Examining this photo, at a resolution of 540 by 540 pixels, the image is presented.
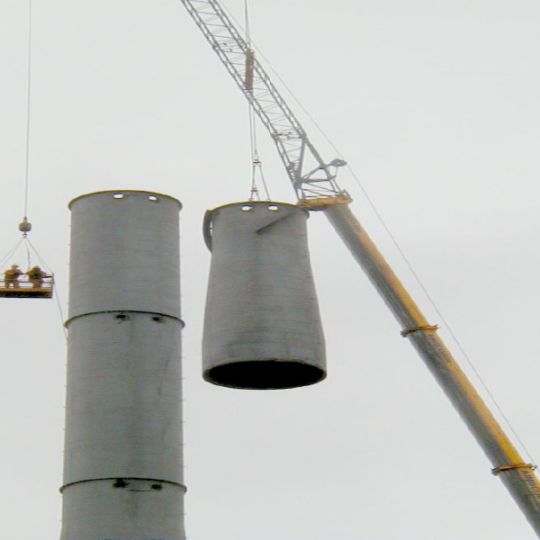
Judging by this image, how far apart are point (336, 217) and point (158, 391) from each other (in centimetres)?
4007

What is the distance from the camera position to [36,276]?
46.5 metres

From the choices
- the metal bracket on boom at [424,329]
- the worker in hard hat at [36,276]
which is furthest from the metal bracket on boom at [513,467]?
the worker in hard hat at [36,276]

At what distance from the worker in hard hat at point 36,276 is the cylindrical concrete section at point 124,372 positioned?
885 centimetres

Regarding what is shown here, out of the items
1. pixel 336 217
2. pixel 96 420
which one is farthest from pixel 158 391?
pixel 336 217

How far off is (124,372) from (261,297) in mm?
4328

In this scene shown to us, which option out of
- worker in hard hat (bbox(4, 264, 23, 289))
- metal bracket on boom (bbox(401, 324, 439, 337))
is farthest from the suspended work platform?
metal bracket on boom (bbox(401, 324, 439, 337))

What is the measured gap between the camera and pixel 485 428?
64.8m

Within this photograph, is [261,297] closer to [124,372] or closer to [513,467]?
[124,372]

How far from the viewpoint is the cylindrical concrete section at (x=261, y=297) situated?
3753cm

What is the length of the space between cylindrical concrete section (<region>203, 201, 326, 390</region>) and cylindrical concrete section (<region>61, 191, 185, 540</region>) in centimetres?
135

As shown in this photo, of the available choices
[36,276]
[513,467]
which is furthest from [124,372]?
[513,467]

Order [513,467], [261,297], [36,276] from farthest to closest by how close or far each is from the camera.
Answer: [513,467] → [36,276] → [261,297]

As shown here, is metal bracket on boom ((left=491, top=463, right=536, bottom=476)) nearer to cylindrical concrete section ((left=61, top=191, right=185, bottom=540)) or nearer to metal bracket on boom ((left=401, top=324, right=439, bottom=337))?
metal bracket on boom ((left=401, top=324, right=439, bottom=337))

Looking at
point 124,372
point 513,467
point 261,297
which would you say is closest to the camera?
point 124,372
